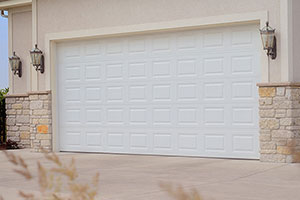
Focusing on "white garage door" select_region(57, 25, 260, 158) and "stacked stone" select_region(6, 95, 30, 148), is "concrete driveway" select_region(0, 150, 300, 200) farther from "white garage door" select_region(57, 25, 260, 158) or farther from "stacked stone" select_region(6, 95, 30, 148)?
"stacked stone" select_region(6, 95, 30, 148)

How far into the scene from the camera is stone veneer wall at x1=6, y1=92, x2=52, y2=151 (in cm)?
1220

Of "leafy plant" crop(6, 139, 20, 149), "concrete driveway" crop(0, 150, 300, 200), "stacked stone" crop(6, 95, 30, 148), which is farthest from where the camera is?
"leafy plant" crop(6, 139, 20, 149)

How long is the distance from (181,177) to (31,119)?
6046mm

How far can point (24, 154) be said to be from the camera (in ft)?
39.3

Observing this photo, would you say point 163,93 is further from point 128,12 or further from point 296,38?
point 296,38

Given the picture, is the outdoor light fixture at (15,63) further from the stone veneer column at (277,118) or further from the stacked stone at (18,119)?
the stone veneer column at (277,118)

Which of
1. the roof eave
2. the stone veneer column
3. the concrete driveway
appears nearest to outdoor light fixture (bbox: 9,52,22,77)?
the roof eave

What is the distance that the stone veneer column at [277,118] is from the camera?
9.06 metres

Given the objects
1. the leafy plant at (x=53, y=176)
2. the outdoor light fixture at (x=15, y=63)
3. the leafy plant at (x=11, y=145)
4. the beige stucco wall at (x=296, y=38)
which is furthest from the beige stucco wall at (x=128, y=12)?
the leafy plant at (x=53, y=176)

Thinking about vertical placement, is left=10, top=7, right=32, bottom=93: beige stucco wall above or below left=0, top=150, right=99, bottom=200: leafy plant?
above

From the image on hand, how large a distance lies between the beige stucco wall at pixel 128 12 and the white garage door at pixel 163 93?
14.6 inches

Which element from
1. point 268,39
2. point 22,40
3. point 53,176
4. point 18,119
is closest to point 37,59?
point 18,119

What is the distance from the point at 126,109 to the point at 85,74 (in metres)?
1.40

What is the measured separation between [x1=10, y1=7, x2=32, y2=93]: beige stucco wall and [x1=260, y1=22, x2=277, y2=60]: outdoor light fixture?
24.4ft
